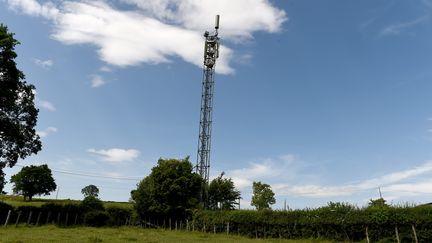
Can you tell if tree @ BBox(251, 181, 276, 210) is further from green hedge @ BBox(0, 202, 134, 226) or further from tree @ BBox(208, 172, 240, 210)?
green hedge @ BBox(0, 202, 134, 226)

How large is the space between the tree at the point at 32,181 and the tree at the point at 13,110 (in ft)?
162

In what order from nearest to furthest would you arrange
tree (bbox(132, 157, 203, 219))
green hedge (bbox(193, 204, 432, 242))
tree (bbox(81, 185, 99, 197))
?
green hedge (bbox(193, 204, 432, 242)) < tree (bbox(132, 157, 203, 219)) < tree (bbox(81, 185, 99, 197))

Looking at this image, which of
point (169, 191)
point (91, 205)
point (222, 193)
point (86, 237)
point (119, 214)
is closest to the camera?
point (86, 237)

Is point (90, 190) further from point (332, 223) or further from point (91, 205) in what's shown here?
point (332, 223)

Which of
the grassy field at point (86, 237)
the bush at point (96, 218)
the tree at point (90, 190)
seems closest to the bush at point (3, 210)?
the grassy field at point (86, 237)

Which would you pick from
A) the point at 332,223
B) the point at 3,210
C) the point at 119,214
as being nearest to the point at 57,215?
the point at 3,210

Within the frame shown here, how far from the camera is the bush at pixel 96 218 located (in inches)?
1943

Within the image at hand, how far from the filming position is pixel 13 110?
41.2 meters

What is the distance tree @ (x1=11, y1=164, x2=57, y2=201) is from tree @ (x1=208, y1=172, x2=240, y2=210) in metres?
37.5

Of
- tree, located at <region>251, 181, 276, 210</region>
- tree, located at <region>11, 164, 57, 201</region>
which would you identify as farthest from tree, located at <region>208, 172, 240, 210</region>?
tree, located at <region>11, 164, 57, 201</region>

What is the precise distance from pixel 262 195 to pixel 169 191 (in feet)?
109

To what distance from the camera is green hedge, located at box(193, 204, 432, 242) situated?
32.4 meters

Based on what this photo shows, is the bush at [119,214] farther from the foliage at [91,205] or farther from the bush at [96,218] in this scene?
the bush at [96,218]

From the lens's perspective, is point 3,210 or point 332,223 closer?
point 332,223
